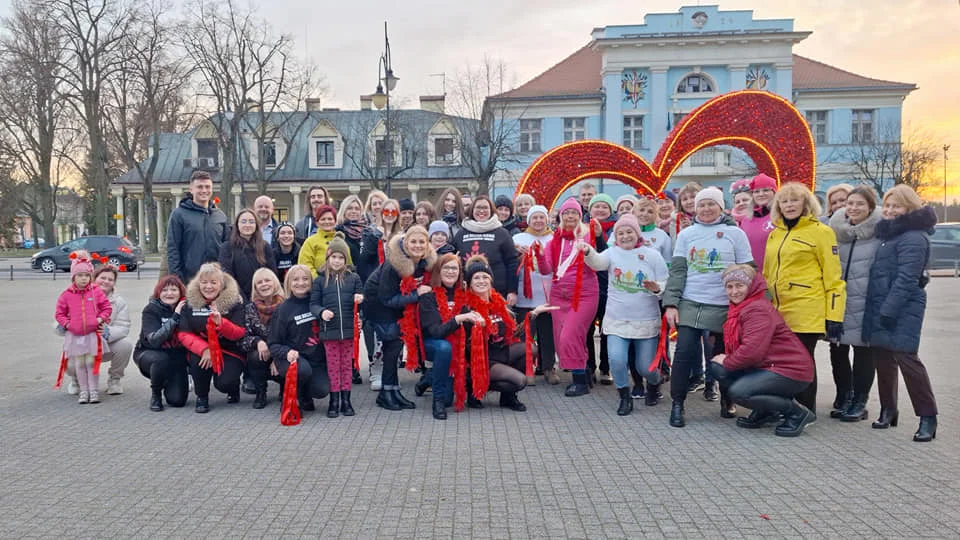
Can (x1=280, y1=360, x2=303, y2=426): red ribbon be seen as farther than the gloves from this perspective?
Yes

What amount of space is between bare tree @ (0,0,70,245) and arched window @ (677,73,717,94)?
31.9 m

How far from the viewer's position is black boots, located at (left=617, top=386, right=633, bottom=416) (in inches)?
253

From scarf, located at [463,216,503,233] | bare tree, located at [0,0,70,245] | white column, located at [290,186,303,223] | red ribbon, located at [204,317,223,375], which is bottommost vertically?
red ribbon, located at [204,317,223,375]

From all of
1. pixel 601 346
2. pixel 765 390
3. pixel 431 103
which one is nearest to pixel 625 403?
pixel 765 390

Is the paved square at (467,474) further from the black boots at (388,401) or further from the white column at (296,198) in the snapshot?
the white column at (296,198)

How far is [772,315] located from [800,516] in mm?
2006

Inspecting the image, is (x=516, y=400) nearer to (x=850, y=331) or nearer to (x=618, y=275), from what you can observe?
(x=618, y=275)

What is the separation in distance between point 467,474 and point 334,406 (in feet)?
7.13

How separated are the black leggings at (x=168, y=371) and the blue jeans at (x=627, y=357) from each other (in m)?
4.12

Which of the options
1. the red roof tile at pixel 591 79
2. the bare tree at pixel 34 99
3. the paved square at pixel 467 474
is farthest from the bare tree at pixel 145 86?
the paved square at pixel 467 474

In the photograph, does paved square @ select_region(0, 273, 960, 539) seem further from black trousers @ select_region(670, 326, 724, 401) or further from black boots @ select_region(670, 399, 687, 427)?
black trousers @ select_region(670, 326, 724, 401)

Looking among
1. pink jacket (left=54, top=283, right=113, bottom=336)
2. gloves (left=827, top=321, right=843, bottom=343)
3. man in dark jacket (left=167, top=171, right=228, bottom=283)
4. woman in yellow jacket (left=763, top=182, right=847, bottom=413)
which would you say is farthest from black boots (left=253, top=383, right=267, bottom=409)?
gloves (left=827, top=321, right=843, bottom=343)

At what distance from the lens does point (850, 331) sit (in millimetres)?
5898

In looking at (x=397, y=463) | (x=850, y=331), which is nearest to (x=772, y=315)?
(x=850, y=331)
